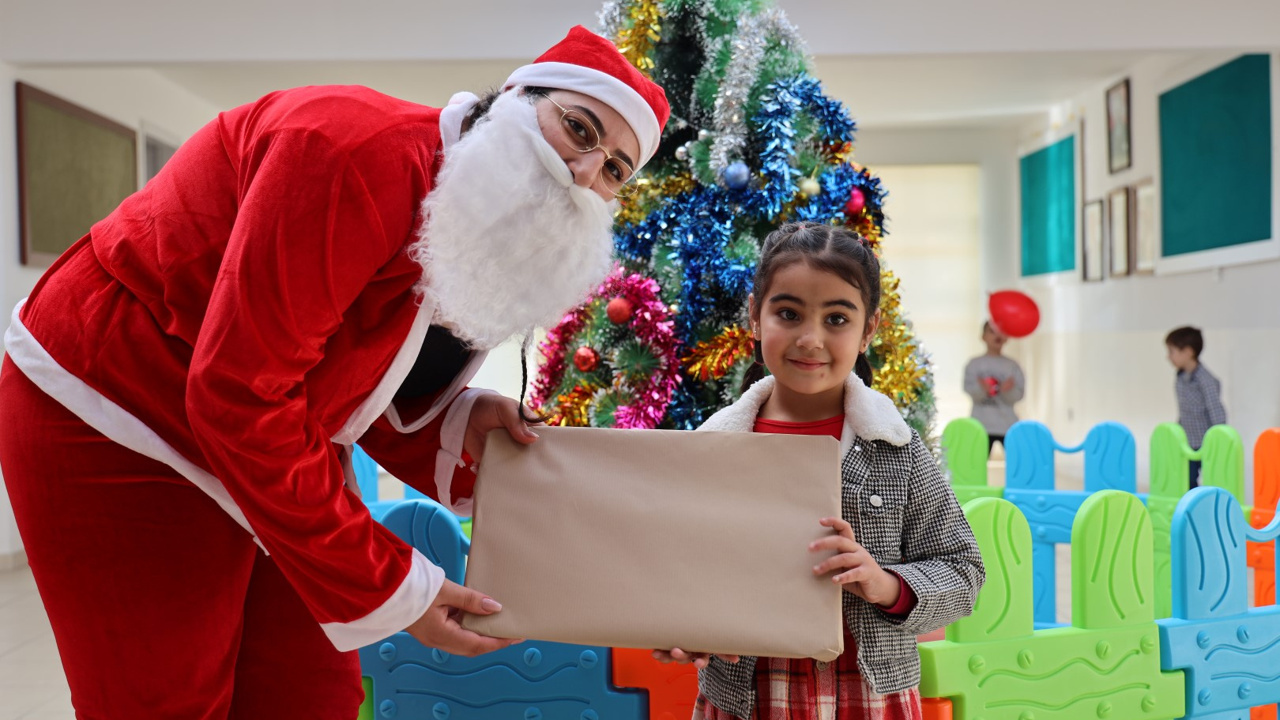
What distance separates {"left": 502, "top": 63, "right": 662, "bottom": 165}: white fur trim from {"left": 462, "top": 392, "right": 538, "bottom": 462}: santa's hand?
377 millimetres

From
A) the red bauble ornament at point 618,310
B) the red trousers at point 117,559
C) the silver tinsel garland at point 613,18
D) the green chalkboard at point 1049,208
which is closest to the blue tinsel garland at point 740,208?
the red bauble ornament at point 618,310

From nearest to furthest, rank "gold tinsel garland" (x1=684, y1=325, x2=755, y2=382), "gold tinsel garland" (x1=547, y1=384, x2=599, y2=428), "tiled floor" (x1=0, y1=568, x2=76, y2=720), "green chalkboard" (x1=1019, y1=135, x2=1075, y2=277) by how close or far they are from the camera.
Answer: "gold tinsel garland" (x1=684, y1=325, x2=755, y2=382) < "gold tinsel garland" (x1=547, y1=384, x2=599, y2=428) < "tiled floor" (x1=0, y1=568, x2=76, y2=720) < "green chalkboard" (x1=1019, y1=135, x2=1075, y2=277)

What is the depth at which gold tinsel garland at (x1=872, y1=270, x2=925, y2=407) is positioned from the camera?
2.73 meters

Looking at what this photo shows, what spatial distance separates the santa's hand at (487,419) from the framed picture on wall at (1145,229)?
24.8ft

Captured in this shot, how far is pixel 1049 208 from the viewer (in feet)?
34.4

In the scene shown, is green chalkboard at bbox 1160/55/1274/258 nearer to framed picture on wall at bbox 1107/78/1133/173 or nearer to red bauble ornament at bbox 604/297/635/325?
framed picture on wall at bbox 1107/78/1133/173

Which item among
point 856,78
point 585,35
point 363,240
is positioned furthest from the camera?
point 856,78

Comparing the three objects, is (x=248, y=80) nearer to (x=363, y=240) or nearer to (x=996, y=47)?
(x=996, y=47)

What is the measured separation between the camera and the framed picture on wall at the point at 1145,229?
26.2ft

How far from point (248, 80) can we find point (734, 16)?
634 centimetres

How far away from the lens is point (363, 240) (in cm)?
116

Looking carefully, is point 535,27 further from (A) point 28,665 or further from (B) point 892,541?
(B) point 892,541

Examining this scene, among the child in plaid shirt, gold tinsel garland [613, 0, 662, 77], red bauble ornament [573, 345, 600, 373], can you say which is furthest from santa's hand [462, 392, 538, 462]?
the child in plaid shirt

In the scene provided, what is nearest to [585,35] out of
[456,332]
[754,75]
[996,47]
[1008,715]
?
[456,332]
